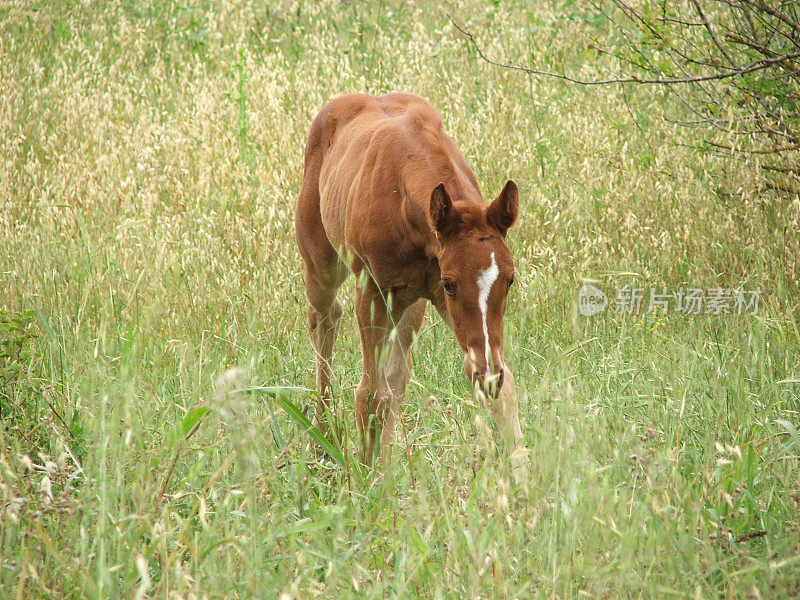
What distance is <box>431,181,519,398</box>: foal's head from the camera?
3.09 meters

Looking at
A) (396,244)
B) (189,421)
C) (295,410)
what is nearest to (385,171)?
(396,244)

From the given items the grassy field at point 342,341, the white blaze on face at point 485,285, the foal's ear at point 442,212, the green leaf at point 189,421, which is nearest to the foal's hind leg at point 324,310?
the grassy field at point 342,341

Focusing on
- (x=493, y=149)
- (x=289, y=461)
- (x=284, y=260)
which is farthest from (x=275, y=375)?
(x=493, y=149)

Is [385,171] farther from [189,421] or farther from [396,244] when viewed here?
[189,421]

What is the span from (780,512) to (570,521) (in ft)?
2.44

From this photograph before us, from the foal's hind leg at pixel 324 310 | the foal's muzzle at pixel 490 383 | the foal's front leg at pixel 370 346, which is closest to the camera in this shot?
the foal's muzzle at pixel 490 383

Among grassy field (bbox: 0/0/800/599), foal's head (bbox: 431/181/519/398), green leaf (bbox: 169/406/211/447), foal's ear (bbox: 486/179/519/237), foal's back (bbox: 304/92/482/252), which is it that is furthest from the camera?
foal's back (bbox: 304/92/482/252)

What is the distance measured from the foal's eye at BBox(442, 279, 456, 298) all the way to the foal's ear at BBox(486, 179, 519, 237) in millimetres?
302

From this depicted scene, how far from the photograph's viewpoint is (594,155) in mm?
6188

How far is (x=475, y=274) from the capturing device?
311 centimetres

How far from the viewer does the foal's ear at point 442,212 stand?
3.14 m

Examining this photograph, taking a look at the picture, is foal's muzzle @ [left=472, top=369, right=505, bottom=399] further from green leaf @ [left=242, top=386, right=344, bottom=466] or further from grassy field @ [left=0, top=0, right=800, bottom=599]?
green leaf @ [left=242, top=386, right=344, bottom=466]

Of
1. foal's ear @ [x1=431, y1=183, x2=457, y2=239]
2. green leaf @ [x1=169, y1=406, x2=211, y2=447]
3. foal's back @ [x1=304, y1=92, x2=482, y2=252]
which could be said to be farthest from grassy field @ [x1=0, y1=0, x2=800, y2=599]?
foal's back @ [x1=304, y1=92, x2=482, y2=252]

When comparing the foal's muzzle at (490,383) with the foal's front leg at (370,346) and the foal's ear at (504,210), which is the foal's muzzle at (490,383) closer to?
the foal's ear at (504,210)
